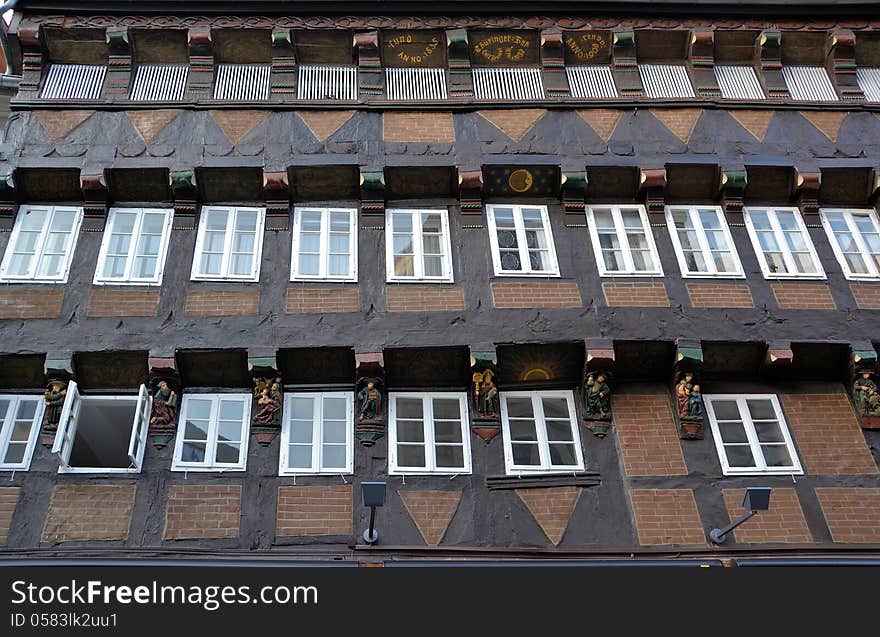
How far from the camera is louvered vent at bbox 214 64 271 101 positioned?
47.0ft

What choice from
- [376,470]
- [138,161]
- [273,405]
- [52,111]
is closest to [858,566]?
[376,470]

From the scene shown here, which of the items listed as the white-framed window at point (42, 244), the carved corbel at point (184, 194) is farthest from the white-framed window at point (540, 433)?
the white-framed window at point (42, 244)

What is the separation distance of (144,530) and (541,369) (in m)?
5.02

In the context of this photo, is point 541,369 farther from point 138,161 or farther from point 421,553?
point 138,161

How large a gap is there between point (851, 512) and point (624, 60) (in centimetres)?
804

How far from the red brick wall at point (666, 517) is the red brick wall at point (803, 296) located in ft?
10.4

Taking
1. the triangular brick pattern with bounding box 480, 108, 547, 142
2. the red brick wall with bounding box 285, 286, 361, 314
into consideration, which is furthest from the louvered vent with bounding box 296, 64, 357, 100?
the red brick wall with bounding box 285, 286, 361, 314

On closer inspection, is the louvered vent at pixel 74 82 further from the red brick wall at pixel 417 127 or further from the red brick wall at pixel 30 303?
the red brick wall at pixel 417 127

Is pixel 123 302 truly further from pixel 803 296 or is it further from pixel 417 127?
pixel 803 296

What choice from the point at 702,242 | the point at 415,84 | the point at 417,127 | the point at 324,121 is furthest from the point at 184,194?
the point at 702,242

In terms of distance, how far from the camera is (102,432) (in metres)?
12.1

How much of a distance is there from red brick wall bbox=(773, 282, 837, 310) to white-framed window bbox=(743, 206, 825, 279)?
0.47ft

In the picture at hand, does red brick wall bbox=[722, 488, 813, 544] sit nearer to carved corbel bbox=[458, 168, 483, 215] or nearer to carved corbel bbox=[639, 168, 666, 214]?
carved corbel bbox=[639, 168, 666, 214]

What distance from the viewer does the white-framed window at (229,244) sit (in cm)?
1223
